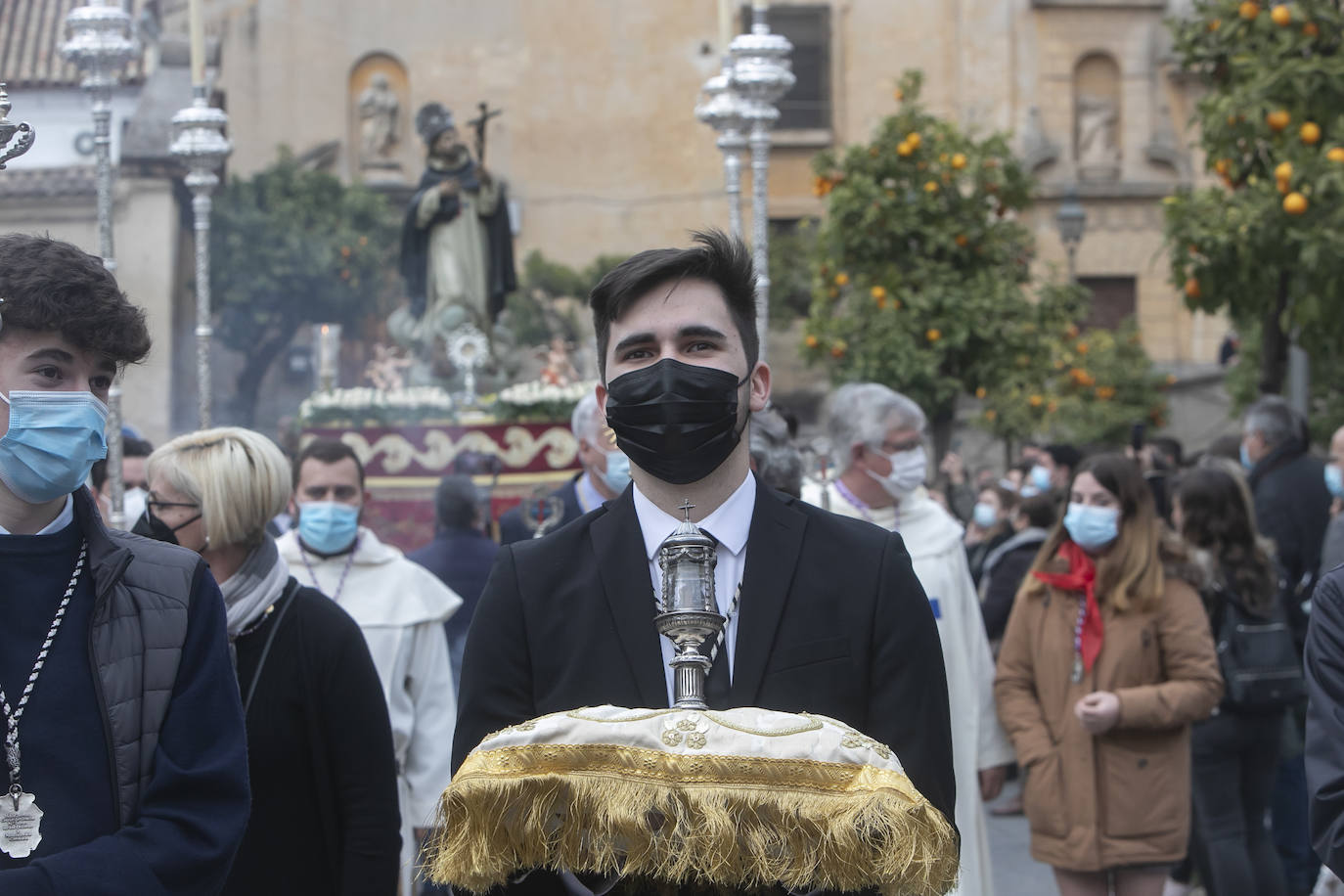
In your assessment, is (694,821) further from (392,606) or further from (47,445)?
(392,606)

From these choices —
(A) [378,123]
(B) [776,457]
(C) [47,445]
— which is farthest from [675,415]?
(A) [378,123]

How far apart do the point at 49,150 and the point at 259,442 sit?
2366 centimetres

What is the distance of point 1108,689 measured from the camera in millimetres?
6332

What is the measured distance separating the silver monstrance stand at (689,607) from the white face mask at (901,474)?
3467mm

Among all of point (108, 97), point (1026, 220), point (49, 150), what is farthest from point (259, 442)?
point (1026, 220)

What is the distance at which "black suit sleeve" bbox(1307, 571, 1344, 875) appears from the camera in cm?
320

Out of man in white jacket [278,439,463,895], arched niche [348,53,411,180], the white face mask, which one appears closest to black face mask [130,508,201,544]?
man in white jacket [278,439,463,895]

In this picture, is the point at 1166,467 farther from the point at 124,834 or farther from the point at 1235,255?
the point at 124,834

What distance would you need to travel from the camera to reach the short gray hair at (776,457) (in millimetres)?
5617

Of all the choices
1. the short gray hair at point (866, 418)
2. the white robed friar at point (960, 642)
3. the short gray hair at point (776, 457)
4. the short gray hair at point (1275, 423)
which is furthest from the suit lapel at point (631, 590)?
the short gray hair at point (1275, 423)

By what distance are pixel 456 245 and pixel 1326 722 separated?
15350 mm

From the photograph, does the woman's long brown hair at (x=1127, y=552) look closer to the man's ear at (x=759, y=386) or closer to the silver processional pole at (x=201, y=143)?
the man's ear at (x=759, y=386)

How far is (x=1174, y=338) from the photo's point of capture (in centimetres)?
3538

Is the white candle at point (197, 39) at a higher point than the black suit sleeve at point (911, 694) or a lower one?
higher
